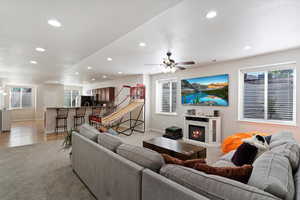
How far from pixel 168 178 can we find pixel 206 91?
14.9 ft

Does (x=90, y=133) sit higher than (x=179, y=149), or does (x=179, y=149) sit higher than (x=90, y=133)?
(x=90, y=133)

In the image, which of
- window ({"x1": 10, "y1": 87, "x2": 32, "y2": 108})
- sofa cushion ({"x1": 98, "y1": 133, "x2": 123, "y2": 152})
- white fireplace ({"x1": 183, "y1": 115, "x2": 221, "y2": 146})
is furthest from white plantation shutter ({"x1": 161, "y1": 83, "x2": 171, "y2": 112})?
window ({"x1": 10, "y1": 87, "x2": 32, "y2": 108})

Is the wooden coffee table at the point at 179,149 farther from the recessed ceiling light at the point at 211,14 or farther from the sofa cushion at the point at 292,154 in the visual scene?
the recessed ceiling light at the point at 211,14

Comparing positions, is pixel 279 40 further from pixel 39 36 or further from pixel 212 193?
pixel 39 36

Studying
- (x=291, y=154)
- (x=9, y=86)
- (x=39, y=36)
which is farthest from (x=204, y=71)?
(x=9, y=86)

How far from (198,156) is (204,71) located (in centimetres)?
342

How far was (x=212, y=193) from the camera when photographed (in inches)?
37.4

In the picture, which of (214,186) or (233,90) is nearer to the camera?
(214,186)

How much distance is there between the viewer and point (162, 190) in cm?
110

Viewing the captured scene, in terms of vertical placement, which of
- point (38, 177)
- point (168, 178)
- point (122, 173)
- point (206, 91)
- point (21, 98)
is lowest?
point (38, 177)

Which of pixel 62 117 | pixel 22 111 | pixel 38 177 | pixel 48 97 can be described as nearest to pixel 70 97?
pixel 48 97

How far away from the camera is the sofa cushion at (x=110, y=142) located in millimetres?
1892

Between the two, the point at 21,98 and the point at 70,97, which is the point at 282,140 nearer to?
the point at 70,97

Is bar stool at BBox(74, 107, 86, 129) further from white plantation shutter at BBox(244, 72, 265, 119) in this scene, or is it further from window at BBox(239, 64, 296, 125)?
white plantation shutter at BBox(244, 72, 265, 119)
